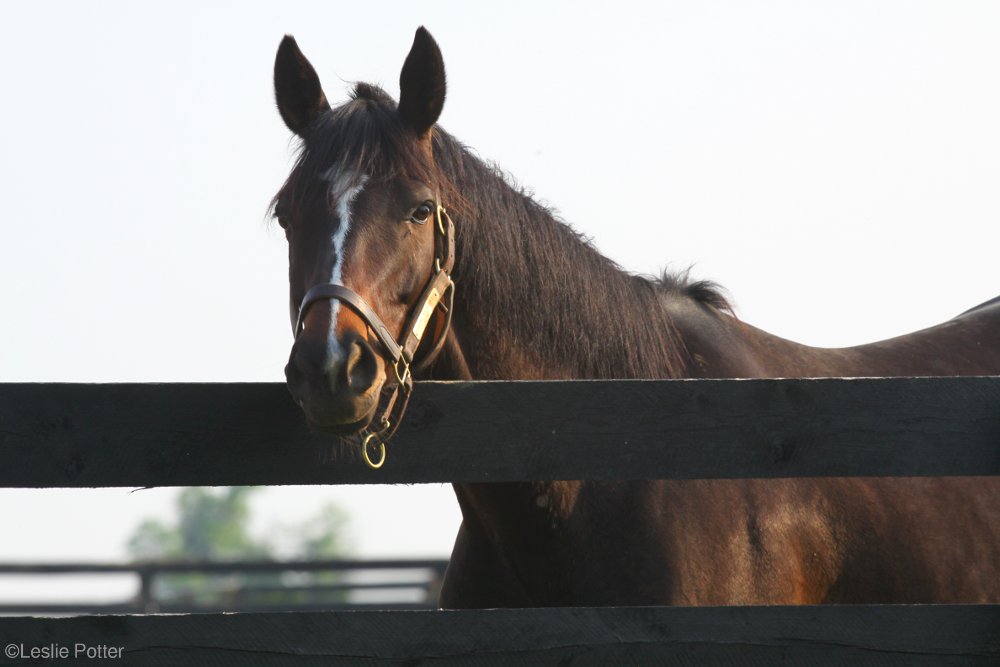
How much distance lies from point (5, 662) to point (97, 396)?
66 cm

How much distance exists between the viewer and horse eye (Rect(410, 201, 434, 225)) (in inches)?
151

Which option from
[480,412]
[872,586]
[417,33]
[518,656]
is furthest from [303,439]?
[872,586]

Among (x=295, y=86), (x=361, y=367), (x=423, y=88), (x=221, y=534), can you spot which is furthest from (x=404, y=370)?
(x=221, y=534)

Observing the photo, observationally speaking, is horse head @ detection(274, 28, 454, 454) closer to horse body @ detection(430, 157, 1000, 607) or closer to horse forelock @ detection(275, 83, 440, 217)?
horse forelock @ detection(275, 83, 440, 217)

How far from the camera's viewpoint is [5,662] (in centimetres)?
293

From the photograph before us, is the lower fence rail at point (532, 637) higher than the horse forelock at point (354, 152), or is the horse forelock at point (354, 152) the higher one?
the horse forelock at point (354, 152)

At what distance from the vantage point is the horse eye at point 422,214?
151 inches

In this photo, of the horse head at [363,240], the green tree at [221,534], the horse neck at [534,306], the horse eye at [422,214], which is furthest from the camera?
the green tree at [221,534]

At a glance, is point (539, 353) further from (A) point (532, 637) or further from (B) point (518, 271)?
(A) point (532, 637)

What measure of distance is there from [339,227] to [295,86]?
92 centimetres

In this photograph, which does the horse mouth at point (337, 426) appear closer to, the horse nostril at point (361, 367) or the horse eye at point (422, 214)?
the horse nostril at point (361, 367)

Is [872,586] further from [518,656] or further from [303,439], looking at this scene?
[303,439]

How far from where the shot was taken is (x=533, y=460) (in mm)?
3164

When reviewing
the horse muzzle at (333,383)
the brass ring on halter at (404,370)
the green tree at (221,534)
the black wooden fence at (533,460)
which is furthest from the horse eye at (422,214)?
the green tree at (221,534)
